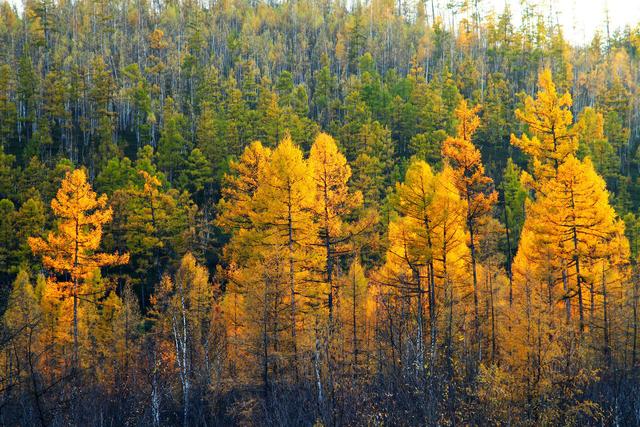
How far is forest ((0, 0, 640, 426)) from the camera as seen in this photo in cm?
1548

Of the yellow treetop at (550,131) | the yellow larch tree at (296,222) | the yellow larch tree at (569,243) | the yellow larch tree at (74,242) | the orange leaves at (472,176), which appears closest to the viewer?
the yellow larch tree at (569,243)

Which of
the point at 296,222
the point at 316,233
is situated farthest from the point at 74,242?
the point at 316,233

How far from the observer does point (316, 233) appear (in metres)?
22.3

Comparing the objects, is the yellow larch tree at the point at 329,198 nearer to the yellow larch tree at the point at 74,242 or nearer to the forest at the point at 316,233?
the forest at the point at 316,233

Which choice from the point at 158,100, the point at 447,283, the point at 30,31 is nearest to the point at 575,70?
the point at 158,100

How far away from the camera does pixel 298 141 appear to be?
185 feet

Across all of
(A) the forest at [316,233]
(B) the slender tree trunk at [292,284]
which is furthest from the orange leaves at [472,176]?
(B) the slender tree trunk at [292,284]

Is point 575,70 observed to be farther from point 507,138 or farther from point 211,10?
point 211,10

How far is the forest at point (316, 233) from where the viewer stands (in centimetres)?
1548

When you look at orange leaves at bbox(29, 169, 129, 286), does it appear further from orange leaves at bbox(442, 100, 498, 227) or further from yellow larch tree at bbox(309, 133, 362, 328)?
orange leaves at bbox(442, 100, 498, 227)

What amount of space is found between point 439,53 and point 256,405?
275 ft

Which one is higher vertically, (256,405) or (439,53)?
(439,53)

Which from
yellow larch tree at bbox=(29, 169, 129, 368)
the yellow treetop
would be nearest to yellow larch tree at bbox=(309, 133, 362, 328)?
the yellow treetop

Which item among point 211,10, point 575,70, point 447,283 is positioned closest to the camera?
point 447,283
